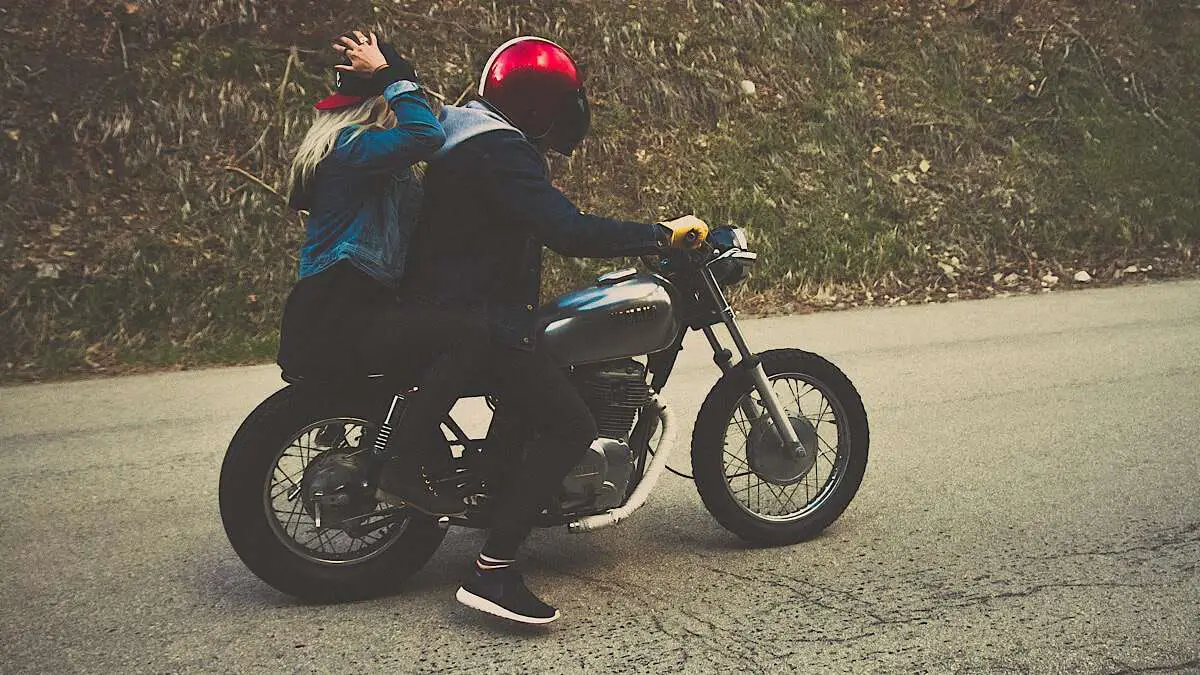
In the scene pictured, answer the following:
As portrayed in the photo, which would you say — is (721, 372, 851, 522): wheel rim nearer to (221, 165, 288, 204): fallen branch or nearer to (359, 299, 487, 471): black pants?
(359, 299, 487, 471): black pants

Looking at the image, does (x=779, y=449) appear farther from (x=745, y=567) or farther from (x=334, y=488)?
(x=334, y=488)

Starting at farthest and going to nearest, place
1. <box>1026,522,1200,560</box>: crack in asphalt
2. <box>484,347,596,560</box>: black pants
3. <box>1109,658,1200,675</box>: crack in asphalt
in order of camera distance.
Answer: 1. <box>1026,522,1200,560</box>: crack in asphalt
2. <box>484,347,596,560</box>: black pants
3. <box>1109,658,1200,675</box>: crack in asphalt

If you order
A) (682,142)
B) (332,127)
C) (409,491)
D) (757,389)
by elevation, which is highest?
(332,127)

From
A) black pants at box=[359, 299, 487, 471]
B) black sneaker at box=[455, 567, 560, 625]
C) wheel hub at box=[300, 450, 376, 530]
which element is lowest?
black sneaker at box=[455, 567, 560, 625]

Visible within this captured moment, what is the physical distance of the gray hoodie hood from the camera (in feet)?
13.3

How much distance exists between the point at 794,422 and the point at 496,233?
1.41m

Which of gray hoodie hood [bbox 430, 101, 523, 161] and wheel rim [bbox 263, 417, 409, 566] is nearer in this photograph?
gray hoodie hood [bbox 430, 101, 523, 161]

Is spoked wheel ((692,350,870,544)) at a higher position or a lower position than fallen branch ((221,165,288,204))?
higher

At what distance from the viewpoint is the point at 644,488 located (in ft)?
14.7

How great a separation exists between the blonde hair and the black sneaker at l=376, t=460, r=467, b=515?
3.11 feet

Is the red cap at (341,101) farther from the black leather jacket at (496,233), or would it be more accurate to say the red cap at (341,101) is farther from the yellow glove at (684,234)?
the yellow glove at (684,234)

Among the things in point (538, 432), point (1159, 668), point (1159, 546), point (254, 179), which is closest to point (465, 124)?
point (538, 432)

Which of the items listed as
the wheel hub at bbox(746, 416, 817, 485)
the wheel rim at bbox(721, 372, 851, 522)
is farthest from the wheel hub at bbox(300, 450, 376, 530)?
the wheel hub at bbox(746, 416, 817, 485)

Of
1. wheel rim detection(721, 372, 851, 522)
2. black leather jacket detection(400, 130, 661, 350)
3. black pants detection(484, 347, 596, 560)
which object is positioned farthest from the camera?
wheel rim detection(721, 372, 851, 522)
